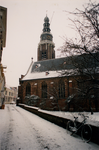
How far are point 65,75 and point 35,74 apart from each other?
75.1 feet

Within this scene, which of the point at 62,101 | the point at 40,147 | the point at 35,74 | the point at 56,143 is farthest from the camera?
the point at 35,74

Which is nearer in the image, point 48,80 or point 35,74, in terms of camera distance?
point 48,80

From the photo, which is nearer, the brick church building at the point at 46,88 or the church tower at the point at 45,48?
the brick church building at the point at 46,88

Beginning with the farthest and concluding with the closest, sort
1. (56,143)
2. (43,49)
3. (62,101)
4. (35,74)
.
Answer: (43,49)
(35,74)
(62,101)
(56,143)

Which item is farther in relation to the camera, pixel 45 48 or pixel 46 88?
pixel 45 48

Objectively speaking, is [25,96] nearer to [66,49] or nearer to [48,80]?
[48,80]

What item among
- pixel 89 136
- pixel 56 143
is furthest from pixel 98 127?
pixel 56 143

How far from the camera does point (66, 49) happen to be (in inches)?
260

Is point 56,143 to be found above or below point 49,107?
above

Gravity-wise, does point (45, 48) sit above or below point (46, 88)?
above

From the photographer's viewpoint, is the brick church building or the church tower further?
the church tower

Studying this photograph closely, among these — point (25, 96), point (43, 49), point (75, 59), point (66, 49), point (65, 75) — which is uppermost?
point (43, 49)

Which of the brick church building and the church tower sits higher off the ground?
the church tower

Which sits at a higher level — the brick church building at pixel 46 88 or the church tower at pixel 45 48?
the church tower at pixel 45 48
